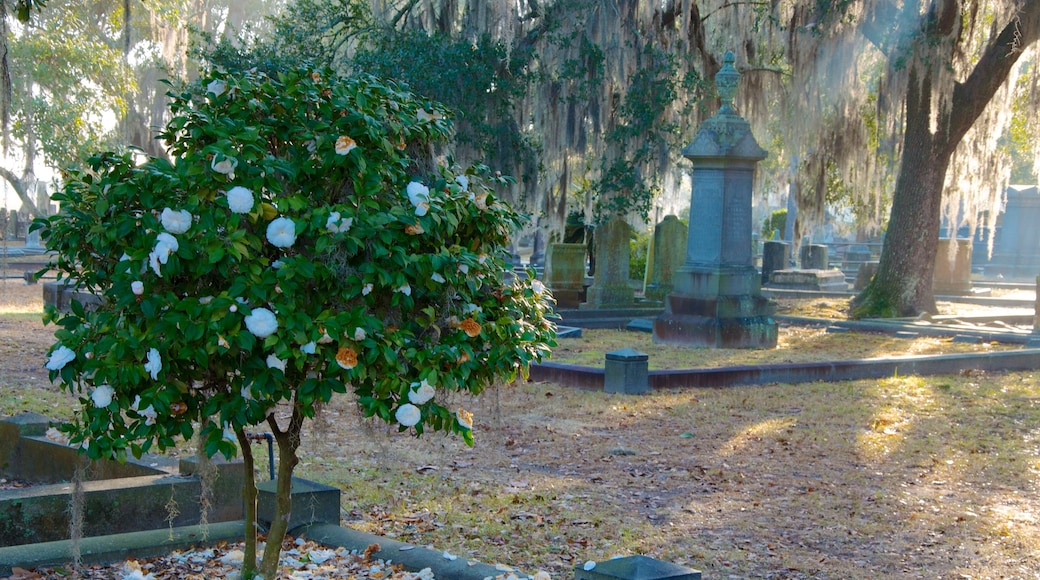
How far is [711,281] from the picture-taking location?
14.8 metres

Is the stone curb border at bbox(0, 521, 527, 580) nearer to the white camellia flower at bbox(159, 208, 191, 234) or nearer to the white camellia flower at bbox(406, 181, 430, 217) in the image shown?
the white camellia flower at bbox(406, 181, 430, 217)

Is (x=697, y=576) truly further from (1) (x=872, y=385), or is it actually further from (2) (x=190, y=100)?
(1) (x=872, y=385)

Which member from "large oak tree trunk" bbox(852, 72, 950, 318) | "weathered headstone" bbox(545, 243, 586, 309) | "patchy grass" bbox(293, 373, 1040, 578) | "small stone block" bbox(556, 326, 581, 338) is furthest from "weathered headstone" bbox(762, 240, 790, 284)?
"patchy grass" bbox(293, 373, 1040, 578)

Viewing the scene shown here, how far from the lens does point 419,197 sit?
3.81 m

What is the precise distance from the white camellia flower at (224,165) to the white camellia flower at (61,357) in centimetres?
81

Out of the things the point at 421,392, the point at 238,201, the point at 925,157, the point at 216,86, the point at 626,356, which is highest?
the point at 925,157

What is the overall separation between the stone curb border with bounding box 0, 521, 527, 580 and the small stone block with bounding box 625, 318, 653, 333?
1219 centimetres

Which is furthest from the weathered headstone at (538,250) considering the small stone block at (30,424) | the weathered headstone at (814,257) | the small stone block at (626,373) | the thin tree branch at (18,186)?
the small stone block at (30,424)

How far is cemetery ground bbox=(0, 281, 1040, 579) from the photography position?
554cm

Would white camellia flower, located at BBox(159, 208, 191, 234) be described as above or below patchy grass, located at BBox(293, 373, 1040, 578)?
above

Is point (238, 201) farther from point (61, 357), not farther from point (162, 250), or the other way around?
point (61, 357)

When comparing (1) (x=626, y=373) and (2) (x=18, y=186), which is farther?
(2) (x=18, y=186)

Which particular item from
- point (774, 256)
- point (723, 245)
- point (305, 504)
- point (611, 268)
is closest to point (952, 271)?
point (774, 256)

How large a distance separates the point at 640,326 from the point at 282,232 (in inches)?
545
